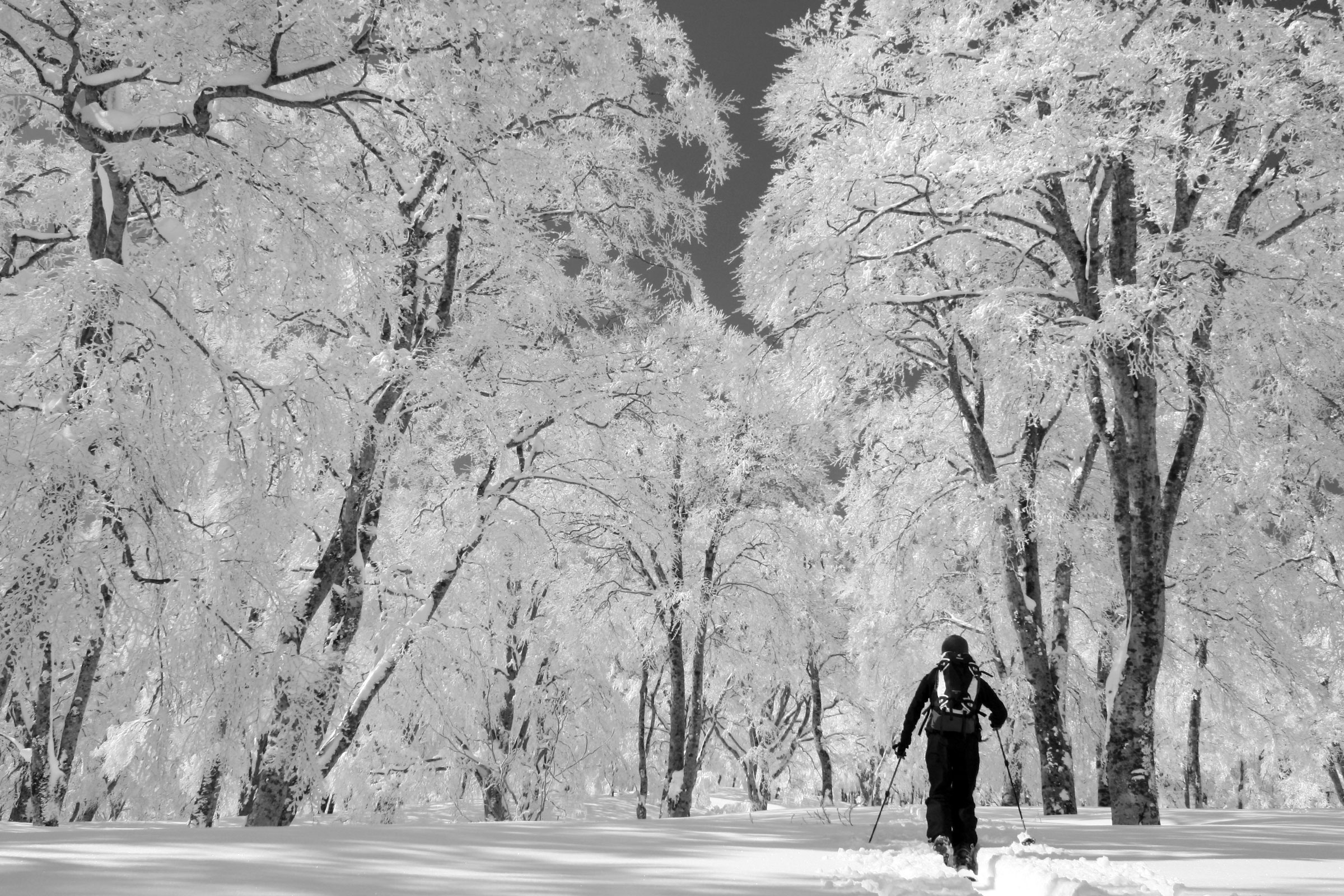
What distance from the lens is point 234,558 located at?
7785mm

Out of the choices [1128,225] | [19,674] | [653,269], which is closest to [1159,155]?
[1128,225]

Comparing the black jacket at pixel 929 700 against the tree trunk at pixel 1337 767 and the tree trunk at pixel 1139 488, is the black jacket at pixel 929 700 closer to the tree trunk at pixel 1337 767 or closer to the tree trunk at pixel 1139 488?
the tree trunk at pixel 1139 488

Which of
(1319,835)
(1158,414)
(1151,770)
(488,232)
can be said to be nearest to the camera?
(1319,835)

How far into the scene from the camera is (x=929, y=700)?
19.8 ft

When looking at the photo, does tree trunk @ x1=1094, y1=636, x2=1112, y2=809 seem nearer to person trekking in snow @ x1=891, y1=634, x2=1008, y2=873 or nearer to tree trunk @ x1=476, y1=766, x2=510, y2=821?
person trekking in snow @ x1=891, y1=634, x2=1008, y2=873

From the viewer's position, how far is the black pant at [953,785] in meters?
5.52

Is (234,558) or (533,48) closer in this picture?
(234,558)

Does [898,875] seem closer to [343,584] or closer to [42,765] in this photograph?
[343,584]

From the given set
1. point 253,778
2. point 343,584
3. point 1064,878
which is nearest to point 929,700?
point 1064,878

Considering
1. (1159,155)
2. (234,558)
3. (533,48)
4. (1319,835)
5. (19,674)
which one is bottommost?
(1319,835)

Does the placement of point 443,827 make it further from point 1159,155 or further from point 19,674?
point 1159,155

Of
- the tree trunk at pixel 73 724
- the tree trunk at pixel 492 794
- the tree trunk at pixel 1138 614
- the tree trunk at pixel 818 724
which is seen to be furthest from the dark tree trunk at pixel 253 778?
the tree trunk at pixel 818 724

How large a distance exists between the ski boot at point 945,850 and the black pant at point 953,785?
1.4 inches

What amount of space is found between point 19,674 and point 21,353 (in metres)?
2.71
